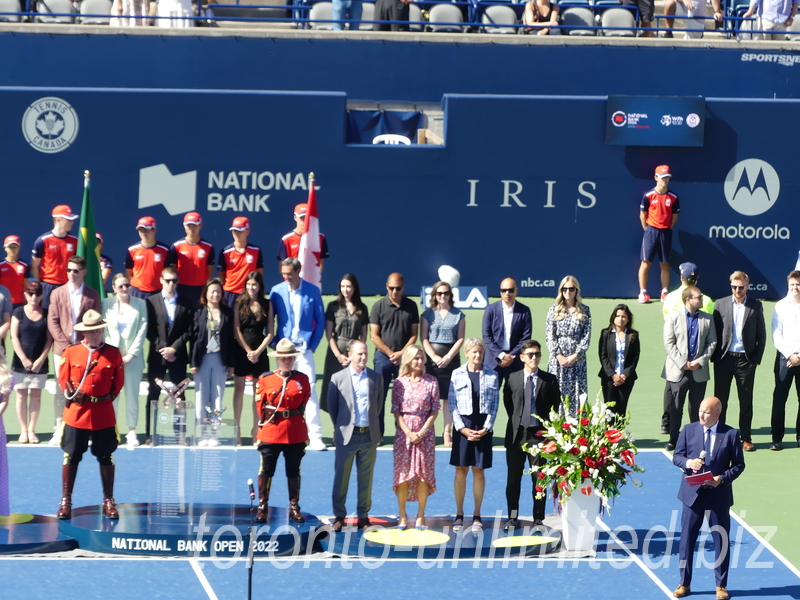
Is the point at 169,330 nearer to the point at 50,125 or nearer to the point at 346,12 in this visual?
the point at 50,125

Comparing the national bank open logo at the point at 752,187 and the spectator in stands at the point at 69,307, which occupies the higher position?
the national bank open logo at the point at 752,187

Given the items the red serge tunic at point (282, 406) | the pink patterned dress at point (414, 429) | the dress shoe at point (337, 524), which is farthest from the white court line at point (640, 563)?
the red serge tunic at point (282, 406)

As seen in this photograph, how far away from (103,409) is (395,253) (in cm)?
1015

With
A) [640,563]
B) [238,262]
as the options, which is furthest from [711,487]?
[238,262]

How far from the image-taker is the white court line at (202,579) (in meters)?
10.4

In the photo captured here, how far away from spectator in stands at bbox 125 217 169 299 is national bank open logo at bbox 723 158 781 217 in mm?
9992

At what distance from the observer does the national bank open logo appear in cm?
2158

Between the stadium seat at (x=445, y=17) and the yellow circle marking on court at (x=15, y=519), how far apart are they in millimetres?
14124

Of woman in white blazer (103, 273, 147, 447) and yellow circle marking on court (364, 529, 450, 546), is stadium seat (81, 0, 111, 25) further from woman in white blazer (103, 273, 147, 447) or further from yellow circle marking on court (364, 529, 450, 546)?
yellow circle marking on court (364, 529, 450, 546)

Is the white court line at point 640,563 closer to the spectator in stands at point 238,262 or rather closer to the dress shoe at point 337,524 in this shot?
the dress shoe at point 337,524

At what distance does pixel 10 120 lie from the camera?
2041 centimetres

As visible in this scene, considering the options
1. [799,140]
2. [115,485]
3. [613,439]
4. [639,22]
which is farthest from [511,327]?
[639,22]

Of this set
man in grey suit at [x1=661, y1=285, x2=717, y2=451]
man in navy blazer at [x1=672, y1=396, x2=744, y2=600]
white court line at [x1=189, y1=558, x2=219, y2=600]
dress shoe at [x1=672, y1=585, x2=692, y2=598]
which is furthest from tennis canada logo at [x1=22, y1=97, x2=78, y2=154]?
dress shoe at [x1=672, y1=585, x2=692, y2=598]

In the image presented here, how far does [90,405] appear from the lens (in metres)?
11.7
